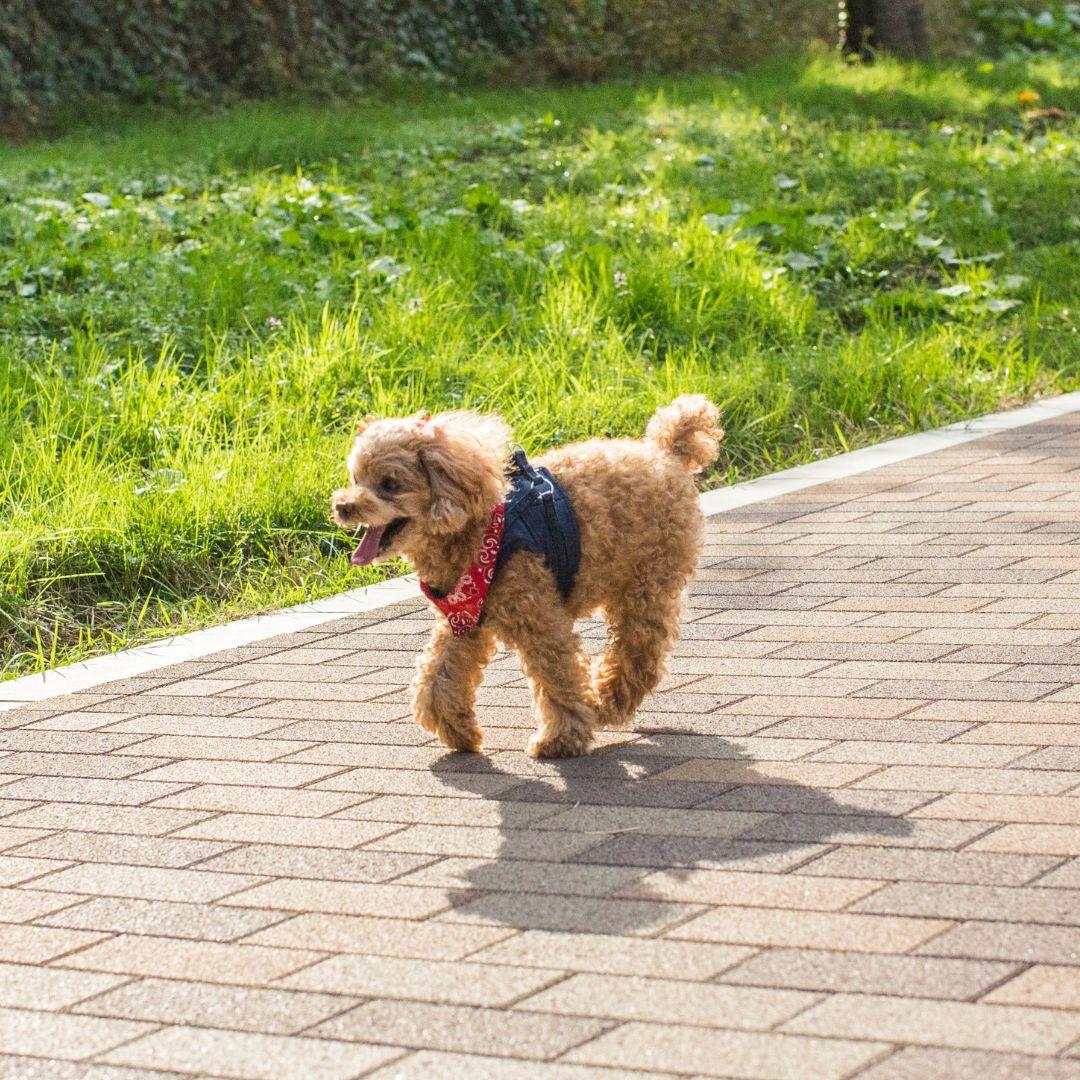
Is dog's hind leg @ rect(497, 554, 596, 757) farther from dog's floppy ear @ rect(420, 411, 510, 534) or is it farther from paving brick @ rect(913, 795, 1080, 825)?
paving brick @ rect(913, 795, 1080, 825)

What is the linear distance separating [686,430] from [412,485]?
966 millimetres

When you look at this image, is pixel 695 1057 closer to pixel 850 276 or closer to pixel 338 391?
pixel 338 391

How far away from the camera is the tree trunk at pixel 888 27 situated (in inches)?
737

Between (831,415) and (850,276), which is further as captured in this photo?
(850,276)

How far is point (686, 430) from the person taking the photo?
4.90 meters

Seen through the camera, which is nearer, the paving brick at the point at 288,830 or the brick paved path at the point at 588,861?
the brick paved path at the point at 588,861

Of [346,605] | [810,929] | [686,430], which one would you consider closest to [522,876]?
[810,929]

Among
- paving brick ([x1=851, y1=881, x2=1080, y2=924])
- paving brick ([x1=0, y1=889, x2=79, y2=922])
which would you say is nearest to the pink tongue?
paving brick ([x1=0, y1=889, x2=79, y2=922])

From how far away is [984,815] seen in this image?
386cm

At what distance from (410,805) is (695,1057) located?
4.90ft

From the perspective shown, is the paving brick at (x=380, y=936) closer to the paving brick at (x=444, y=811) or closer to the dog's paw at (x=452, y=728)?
the paving brick at (x=444, y=811)

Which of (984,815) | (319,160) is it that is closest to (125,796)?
(984,815)

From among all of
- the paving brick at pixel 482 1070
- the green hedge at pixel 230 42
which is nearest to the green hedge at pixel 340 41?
the green hedge at pixel 230 42

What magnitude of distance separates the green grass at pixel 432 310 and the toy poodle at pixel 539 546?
1.75m
